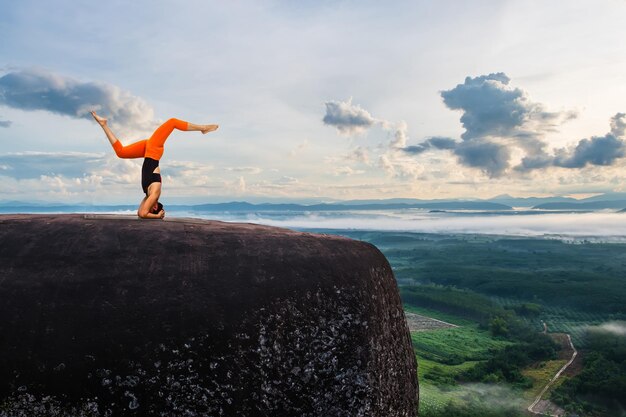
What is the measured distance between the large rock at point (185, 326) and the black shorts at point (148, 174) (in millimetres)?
1546

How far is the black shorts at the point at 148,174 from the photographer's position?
40.7 ft

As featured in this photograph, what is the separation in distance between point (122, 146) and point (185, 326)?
5447mm

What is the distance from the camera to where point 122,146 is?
12.8 metres

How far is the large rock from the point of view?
9.21 m

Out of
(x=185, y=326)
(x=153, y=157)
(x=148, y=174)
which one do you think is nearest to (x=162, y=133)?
Answer: (x=153, y=157)

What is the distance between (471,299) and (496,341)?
1517 inches

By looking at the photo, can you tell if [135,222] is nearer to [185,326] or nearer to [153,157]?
[153,157]

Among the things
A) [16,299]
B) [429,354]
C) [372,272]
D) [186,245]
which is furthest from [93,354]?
[429,354]

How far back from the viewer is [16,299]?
32.0 feet

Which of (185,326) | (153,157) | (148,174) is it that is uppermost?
(153,157)

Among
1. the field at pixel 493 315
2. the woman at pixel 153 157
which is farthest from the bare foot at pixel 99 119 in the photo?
the field at pixel 493 315

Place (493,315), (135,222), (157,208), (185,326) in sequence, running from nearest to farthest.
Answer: (185,326) < (135,222) < (157,208) < (493,315)

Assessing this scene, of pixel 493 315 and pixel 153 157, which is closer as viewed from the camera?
pixel 153 157

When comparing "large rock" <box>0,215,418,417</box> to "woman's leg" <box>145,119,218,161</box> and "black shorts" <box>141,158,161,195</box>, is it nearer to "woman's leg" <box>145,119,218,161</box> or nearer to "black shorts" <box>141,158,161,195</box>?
"black shorts" <box>141,158,161,195</box>
